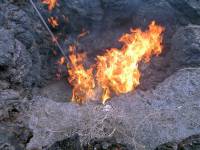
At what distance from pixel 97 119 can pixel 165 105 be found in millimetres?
1473

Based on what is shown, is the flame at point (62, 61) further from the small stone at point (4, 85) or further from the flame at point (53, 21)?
the small stone at point (4, 85)

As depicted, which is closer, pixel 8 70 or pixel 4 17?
pixel 8 70

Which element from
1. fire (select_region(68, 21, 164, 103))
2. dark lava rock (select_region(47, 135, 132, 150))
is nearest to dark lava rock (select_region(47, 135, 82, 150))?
dark lava rock (select_region(47, 135, 132, 150))

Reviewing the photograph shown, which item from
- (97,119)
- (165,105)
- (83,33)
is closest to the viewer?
(97,119)

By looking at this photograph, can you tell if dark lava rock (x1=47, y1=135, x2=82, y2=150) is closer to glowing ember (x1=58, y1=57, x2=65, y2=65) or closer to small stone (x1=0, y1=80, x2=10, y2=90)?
small stone (x1=0, y1=80, x2=10, y2=90)

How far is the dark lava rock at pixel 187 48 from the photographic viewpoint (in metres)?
7.61

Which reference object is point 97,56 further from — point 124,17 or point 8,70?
point 8,70

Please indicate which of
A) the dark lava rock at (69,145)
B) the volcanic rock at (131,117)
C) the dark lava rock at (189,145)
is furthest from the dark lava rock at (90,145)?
the volcanic rock at (131,117)

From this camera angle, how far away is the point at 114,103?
6.83m

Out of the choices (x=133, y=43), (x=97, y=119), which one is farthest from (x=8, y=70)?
(x=133, y=43)

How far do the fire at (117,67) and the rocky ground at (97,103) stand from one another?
0.24 meters

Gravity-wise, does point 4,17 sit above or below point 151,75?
above

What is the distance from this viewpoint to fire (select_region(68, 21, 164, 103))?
7.42 metres

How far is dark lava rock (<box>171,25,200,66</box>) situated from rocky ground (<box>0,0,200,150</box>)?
0.02 m
